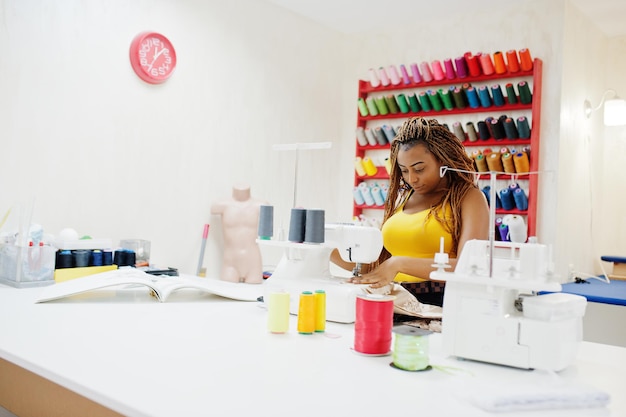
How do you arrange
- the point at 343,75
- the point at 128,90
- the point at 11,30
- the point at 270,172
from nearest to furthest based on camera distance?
the point at 11,30 → the point at 128,90 → the point at 270,172 → the point at 343,75

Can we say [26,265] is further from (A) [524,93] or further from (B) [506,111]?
(B) [506,111]

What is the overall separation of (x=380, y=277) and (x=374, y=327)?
0.63 metres

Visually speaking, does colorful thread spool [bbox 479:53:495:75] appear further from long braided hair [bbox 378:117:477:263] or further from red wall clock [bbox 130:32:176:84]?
red wall clock [bbox 130:32:176:84]

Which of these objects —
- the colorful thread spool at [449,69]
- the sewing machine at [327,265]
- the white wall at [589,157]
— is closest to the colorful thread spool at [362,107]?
the colorful thread spool at [449,69]

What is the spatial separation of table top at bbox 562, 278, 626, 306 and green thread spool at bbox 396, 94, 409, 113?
5.77 feet

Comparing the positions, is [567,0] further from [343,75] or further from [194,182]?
[194,182]

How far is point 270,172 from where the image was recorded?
4277 millimetres

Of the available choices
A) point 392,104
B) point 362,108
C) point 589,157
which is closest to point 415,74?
point 392,104

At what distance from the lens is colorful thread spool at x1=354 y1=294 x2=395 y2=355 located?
1386 mm

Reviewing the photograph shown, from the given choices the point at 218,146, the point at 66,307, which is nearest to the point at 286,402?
the point at 66,307

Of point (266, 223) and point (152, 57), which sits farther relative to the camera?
point (152, 57)

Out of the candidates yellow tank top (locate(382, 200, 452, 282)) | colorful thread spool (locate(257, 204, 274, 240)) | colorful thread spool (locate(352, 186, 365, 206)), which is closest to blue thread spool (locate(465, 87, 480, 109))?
colorful thread spool (locate(352, 186, 365, 206))

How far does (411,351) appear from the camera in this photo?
4.16 ft

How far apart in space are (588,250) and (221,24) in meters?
3.34
